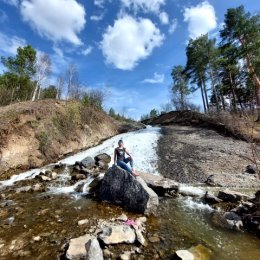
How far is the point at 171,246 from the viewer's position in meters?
6.11

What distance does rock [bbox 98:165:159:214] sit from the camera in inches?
333

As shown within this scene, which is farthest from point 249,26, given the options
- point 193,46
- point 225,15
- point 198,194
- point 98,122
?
point 198,194

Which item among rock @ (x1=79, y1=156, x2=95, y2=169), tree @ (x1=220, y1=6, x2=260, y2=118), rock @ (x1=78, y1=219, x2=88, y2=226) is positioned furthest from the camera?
tree @ (x1=220, y1=6, x2=260, y2=118)

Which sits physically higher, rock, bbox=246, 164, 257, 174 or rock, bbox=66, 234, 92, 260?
rock, bbox=246, 164, 257, 174

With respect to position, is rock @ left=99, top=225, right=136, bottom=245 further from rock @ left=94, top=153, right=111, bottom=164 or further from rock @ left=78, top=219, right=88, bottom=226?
rock @ left=94, top=153, right=111, bottom=164

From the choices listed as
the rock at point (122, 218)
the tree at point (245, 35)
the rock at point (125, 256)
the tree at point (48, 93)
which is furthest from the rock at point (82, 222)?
the tree at point (48, 93)

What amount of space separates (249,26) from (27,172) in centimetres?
2536

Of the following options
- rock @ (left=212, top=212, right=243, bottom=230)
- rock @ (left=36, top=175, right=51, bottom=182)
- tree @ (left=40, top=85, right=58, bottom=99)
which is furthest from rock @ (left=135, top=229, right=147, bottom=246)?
tree @ (left=40, top=85, right=58, bottom=99)

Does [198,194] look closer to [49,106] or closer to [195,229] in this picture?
[195,229]

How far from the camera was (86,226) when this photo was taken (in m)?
7.16

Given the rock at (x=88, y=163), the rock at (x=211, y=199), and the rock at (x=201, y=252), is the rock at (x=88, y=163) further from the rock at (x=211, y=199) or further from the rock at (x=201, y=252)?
the rock at (x=201, y=252)

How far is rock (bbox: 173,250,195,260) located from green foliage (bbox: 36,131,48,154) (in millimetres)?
13823

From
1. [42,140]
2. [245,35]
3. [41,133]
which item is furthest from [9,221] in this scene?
[245,35]

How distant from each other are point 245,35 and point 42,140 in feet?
75.7
